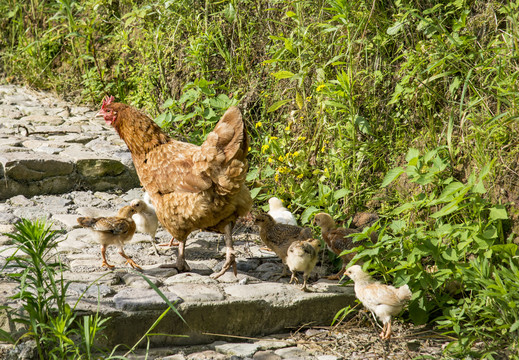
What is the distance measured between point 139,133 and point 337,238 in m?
2.03

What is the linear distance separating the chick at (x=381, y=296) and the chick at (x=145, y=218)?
2.12 meters

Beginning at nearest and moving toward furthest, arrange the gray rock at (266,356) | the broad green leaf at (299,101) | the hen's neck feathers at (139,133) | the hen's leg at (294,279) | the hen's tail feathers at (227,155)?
1. the gray rock at (266,356)
2. the hen's tail feathers at (227,155)
3. the hen's leg at (294,279)
4. the hen's neck feathers at (139,133)
5. the broad green leaf at (299,101)

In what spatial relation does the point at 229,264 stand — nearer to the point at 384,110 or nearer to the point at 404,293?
the point at 404,293

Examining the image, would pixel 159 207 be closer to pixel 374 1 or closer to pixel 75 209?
pixel 75 209

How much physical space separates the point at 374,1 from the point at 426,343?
2965mm

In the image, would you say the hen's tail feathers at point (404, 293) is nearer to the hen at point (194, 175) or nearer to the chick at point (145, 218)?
the hen at point (194, 175)

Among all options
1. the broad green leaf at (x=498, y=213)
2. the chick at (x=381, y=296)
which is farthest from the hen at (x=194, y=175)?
the broad green leaf at (x=498, y=213)

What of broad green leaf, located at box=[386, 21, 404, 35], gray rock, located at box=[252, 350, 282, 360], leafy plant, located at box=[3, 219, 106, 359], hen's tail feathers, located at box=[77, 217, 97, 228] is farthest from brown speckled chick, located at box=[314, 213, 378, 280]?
leafy plant, located at box=[3, 219, 106, 359]

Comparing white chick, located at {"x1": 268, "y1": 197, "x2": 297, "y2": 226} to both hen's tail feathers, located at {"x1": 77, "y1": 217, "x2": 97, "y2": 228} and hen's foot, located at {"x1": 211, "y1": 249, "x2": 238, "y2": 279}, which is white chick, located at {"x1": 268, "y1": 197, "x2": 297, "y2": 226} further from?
hen's tail feathers, located at {"x1": 77, "y1": 217, "x2": 97, "y2": 228}

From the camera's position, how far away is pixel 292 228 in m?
5.30

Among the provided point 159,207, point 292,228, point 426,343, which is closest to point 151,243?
point 159,207

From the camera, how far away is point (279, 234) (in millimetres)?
5215

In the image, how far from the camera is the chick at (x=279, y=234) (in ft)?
16.9

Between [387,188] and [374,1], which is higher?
[374,1]
